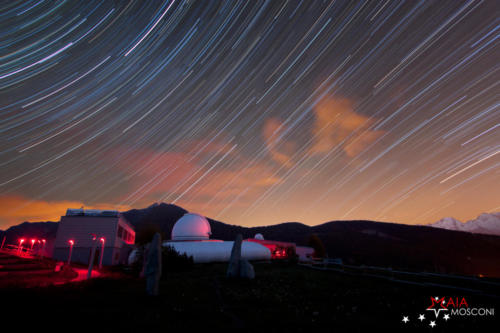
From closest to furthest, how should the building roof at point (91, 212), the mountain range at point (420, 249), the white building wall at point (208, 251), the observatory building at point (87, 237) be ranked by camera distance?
the observatory building at point (87, 237) < the white building wall at point (208, 251) < the building roof at point (91, 212) < the mountain range at point (420, 249)

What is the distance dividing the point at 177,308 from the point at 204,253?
123 ft

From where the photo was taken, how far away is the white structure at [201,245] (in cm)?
4628

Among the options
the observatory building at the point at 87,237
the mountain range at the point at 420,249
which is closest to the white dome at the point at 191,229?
the observatory building at the point at 87,237

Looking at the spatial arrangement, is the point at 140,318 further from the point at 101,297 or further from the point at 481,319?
the point at 481,319

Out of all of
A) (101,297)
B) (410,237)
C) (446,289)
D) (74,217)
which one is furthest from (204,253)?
(410,237)

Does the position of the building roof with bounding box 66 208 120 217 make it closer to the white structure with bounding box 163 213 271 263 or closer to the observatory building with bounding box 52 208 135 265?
the observatory building with bounding box 52 208 135 265

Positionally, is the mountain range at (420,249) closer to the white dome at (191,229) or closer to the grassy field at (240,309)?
the white dome at (191,229)

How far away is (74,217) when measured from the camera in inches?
1810

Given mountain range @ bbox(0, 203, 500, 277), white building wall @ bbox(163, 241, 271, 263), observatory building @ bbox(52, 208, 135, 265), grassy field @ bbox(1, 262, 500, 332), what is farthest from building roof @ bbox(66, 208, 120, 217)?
Result: grassy field @ bbox(1, 262, 500, 332)

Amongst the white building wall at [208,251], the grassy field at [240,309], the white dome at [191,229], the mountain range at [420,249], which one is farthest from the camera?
the mountain range at [420,249]

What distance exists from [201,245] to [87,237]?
68.3ft

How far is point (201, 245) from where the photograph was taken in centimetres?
4847

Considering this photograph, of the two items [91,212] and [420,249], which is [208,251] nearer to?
[91,212]

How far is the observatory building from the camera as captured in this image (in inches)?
1718
